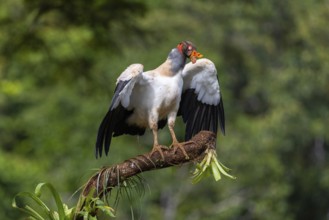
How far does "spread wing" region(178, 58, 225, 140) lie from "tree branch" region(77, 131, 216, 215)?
1752 millimetres

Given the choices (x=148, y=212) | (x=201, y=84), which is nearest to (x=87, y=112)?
(x=148, y=212)

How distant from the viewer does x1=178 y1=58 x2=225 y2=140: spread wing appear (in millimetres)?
7523

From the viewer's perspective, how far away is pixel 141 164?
555cm

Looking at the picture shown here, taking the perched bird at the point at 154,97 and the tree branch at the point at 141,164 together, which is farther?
the perched bird at the point at 154,97

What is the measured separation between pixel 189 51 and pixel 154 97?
1.39ft

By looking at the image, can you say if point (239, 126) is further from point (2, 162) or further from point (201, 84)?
point (201, 84)

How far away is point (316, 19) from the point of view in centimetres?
2822

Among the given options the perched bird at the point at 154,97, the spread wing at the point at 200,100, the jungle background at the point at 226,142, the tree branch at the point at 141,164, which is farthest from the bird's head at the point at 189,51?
the jungle background at the point at 226,142

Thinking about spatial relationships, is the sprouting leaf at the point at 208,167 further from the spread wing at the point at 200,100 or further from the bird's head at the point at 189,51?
the spread wing at the point at 200,100

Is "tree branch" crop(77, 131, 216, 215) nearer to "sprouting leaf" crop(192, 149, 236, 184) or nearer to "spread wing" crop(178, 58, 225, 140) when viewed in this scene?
"sprouting leaf" crop(192, 149, 236, 184)

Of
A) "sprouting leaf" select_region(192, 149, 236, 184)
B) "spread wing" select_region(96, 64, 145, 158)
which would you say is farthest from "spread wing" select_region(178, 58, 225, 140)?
"sprouting leaf" select_region(192, 149, 236, 184)

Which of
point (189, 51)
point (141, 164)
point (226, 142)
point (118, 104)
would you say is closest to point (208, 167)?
point (141, 164)

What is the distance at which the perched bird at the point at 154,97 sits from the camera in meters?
6.62

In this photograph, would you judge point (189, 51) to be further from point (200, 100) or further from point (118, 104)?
point (200, 100)
